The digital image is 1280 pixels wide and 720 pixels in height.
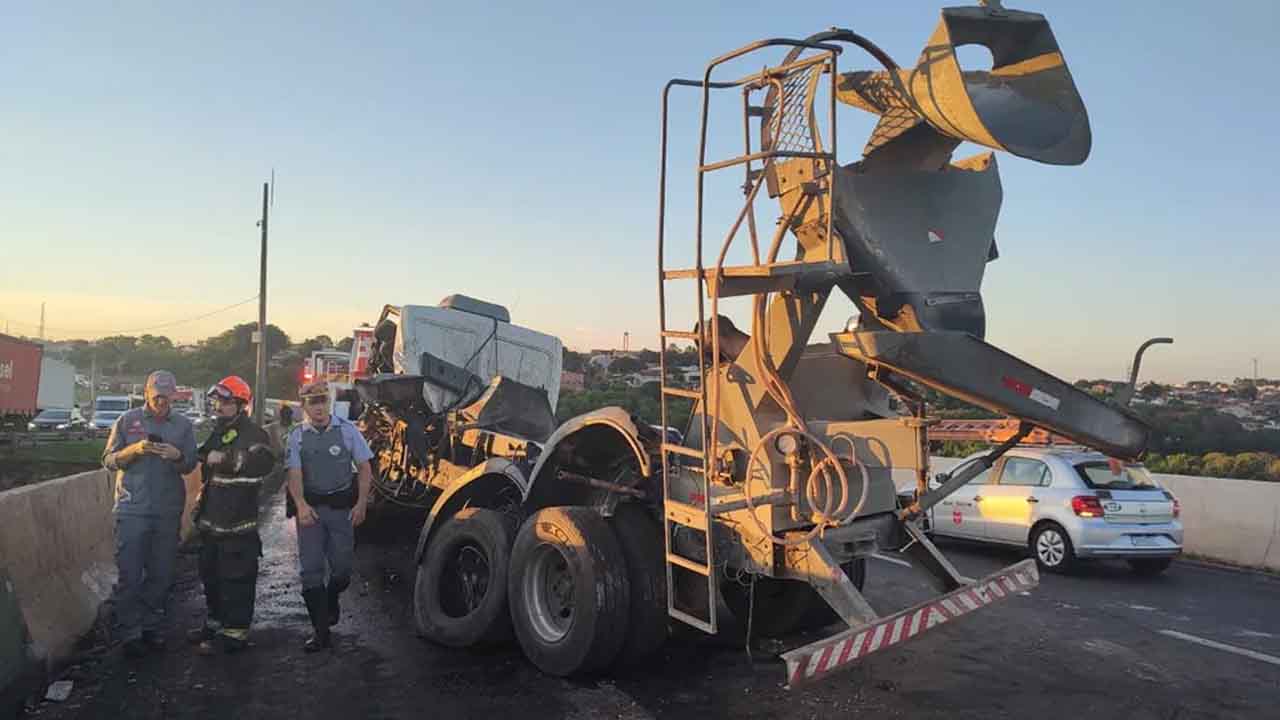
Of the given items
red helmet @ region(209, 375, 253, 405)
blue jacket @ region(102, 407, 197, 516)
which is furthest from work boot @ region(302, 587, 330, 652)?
red helmet @ region(209, 375, 253, 405)

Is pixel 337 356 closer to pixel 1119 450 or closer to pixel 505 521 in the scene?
pixel 505 521

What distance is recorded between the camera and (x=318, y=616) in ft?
19.9

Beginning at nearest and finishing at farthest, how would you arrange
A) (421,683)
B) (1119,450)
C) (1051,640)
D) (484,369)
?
(1119,450) < (421,683) < (1051,640) < (484,369)

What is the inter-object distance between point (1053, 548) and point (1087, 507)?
2.11ft

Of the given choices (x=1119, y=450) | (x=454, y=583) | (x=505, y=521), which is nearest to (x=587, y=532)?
(x=505, y=521)

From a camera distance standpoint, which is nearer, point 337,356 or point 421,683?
point 421,683

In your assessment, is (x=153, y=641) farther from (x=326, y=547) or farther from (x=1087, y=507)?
(x=1087, y=507)

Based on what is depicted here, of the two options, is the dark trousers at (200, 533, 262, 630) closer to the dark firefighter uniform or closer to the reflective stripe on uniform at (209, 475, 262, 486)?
the dark firefighter uniform

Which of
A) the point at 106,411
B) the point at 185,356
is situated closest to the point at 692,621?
the point at 106,411

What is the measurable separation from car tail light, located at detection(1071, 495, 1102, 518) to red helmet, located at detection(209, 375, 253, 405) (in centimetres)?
845

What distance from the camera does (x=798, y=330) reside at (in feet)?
16.3

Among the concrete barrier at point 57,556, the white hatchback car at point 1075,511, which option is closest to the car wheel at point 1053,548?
the white hatchback car at point 1075,511

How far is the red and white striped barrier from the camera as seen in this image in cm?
420

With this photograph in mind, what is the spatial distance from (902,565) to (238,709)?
24.2 ft
